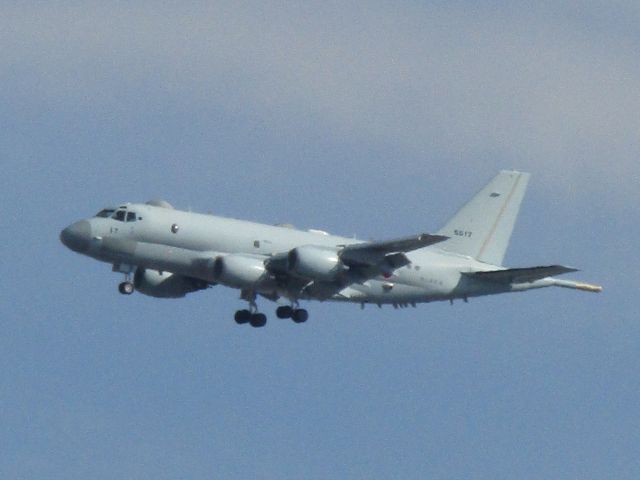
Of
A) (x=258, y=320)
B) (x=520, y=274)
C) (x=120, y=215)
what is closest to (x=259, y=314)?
(x=258, y=320)

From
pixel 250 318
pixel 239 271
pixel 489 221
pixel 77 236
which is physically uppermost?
pixel 489 221

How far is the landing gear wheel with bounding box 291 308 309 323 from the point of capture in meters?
90.6

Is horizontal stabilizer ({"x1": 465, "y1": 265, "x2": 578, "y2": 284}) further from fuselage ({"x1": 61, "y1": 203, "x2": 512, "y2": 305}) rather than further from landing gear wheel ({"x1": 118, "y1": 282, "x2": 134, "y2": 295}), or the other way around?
landing gear wheel ({"x1": 118, "y1": 282, "x2": 134, "y2": 295})

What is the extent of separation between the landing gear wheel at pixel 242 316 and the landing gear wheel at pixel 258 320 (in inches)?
12.0

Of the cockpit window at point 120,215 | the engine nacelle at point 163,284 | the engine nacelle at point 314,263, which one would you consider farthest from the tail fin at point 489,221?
the cockpit window at point 120,215

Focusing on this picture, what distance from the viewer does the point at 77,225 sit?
85938 mm

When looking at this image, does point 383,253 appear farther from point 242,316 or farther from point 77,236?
point 77,236

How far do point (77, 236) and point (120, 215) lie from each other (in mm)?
2210

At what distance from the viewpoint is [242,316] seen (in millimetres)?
91562

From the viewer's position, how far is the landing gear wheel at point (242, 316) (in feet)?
300

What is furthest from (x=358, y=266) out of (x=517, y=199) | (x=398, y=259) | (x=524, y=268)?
(x=517, y=199)

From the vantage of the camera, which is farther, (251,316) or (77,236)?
(251,316)

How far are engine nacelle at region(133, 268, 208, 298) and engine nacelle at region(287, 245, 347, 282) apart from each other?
8.51 m

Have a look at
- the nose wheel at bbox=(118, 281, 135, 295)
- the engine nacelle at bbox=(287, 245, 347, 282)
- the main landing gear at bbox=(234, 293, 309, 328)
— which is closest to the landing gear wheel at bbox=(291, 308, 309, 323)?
the main landing gear at bbox=(234, 293, 309, 328)
